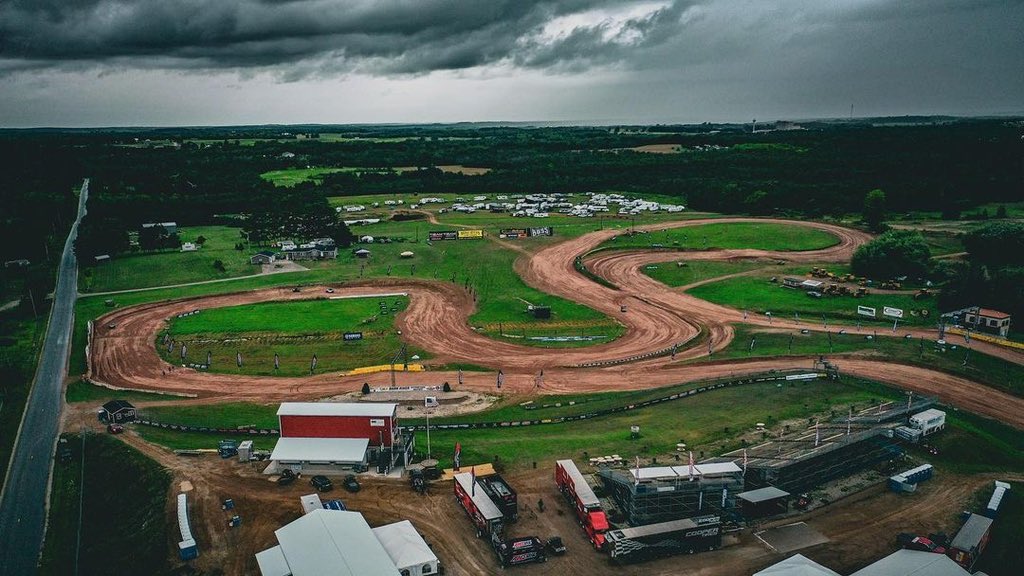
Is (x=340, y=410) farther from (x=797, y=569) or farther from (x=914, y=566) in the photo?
(x=914, y=566)

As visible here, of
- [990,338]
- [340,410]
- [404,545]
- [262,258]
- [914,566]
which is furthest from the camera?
[262,258]

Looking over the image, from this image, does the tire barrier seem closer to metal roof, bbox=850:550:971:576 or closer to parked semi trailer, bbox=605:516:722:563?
parked semi trailer, bbox=605:516:722:563

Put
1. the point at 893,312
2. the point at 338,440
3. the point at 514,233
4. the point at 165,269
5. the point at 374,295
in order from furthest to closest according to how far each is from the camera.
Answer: the point at 514,233 < the point at 165,269 < the point at 374,295 < the point at 893,312 < the point at 338,440

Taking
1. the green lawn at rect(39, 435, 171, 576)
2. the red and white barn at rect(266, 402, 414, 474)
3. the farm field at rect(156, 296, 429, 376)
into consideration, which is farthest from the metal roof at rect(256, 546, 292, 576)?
the farm field at rect(156, 296, 429, 376)

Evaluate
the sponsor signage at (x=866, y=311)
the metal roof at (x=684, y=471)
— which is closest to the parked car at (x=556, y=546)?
the metal roof at (x=684, y=471)

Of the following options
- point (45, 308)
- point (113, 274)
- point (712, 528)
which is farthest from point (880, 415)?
point (113, 274)

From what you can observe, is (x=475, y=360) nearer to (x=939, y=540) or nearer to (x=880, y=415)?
(x=880, y=415)

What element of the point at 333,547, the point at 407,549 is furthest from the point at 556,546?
the point at 333,547

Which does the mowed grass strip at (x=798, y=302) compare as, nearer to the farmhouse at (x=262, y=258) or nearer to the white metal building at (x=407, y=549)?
the white metal building at (x=407, y=549)
